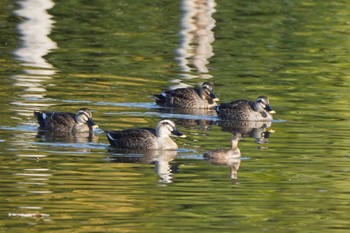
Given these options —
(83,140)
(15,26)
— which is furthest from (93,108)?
(15,26)

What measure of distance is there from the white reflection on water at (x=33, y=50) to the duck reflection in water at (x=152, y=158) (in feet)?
11.0

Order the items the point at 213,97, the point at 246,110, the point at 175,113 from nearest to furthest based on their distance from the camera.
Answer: the point at 246,110 < the point at 175,113 < the point at 213,97

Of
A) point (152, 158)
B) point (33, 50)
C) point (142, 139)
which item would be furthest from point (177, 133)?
point (33, 50)

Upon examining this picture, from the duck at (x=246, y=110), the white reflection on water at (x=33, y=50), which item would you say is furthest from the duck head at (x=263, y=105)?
the white reflection on water at (x=33, y=50)

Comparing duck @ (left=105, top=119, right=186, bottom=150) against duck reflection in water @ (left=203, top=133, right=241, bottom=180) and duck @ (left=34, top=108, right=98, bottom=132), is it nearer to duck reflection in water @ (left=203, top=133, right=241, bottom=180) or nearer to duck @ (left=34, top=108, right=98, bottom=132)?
duck reflection in water @ (left=203, top=133, right=241, bottom=180)

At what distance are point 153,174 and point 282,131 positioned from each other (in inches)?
190

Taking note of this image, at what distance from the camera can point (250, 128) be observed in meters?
23.8

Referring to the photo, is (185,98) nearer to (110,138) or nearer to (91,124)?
(91,124)

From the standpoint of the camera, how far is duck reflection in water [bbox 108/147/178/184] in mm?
18797

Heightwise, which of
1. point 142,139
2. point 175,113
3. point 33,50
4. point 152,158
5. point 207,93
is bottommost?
point 152,158

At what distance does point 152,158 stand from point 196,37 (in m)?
15.6

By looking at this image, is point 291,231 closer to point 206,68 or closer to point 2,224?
point 2,224

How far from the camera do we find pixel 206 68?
3009 centimetres

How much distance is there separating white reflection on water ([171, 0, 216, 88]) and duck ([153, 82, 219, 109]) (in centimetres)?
289
